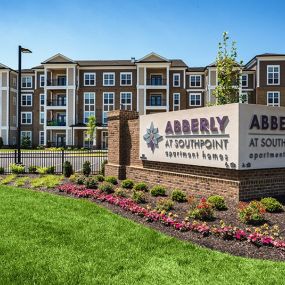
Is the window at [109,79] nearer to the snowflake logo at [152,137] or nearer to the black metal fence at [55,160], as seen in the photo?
the black metal fence at [55,160]

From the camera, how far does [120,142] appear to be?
16.0 m

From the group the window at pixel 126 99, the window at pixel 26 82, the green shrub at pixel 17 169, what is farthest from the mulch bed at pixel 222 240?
the window at pixel 26 82

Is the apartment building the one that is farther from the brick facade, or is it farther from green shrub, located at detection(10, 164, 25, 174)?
the brick facade

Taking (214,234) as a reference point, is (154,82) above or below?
above

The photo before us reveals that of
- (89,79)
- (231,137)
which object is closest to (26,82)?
(89,79)

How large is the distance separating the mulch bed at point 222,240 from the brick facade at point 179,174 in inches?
30.0

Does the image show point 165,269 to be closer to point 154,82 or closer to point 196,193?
point 196,193

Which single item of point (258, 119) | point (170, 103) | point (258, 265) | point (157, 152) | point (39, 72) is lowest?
point (258, 265)

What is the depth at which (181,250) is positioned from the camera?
265 inches

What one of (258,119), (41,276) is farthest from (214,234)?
(258,119)

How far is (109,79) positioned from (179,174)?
44124 millimetres

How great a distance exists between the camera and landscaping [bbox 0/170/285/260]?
22.8ft

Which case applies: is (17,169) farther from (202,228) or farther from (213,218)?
(202,228)

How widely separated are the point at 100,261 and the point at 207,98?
162 feet
